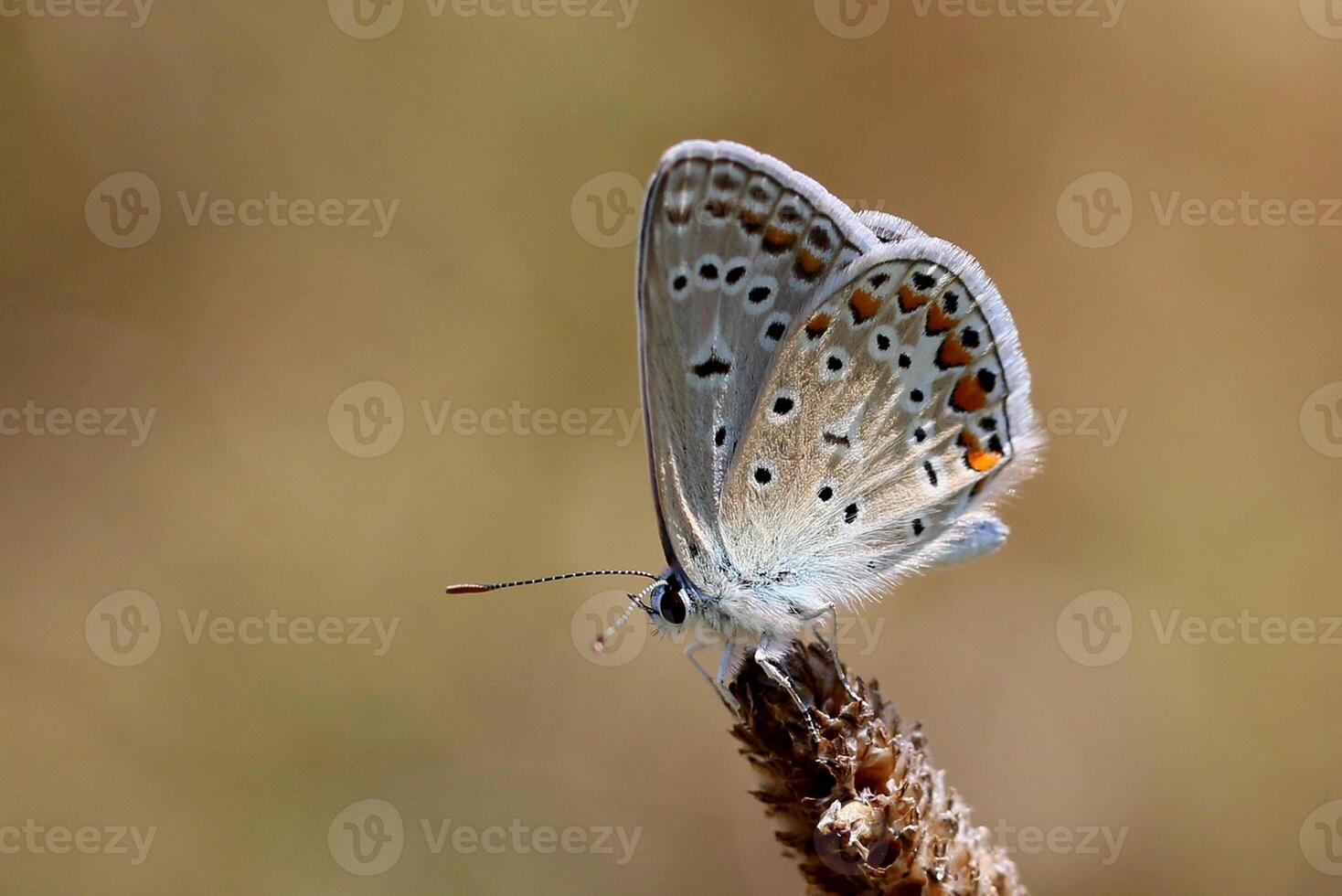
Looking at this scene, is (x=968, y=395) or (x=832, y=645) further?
(x=968, y=395)

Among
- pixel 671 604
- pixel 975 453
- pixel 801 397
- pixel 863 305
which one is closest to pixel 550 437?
pixel 671 604

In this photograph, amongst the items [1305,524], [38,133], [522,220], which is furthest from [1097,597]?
[38,133]

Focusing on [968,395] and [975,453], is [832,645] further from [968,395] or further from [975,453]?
[968,395]

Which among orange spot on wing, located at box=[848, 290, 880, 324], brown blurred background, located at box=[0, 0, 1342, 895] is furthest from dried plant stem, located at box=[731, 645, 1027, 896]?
brown blurred background, located at box=[0, 0, 1342, 895]

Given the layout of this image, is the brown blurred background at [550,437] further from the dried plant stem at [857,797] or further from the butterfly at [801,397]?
the dried plant stem at [857,797]

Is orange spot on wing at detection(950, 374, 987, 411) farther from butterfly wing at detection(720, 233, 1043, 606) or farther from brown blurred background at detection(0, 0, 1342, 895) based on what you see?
brown blurred background at detection(0, 0, 1342, 895)

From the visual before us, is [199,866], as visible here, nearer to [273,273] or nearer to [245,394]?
[245,394]
